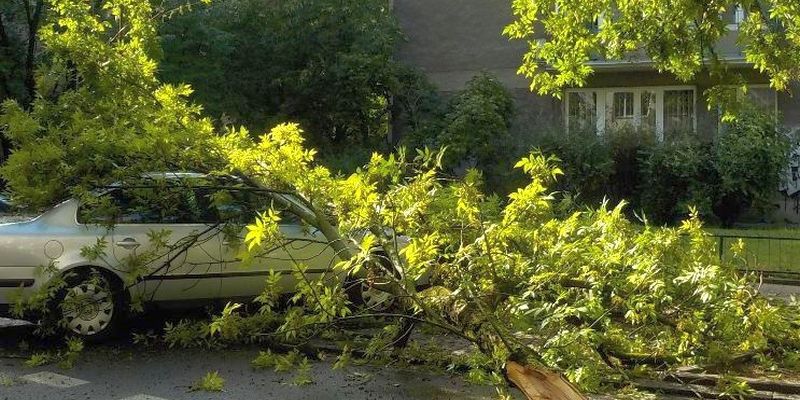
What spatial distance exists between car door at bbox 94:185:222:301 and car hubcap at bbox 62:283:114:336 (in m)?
0.30

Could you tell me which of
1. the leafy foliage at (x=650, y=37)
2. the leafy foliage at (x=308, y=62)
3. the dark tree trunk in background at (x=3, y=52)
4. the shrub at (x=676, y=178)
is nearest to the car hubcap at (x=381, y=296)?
the leafy foliage at (x=650, y=37)

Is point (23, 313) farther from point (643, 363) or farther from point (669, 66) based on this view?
point (669, 66)

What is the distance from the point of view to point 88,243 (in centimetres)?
730

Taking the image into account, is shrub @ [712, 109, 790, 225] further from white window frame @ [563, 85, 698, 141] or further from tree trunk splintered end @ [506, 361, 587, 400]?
tree trunk splintered end @ [506, 361, 587, 400]

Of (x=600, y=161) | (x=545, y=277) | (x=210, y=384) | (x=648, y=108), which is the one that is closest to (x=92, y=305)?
(x=210, y=384)

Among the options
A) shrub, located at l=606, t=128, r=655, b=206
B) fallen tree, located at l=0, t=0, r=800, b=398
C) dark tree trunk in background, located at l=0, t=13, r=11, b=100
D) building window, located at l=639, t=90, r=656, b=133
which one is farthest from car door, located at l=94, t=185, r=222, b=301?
building window, located at l=639, t=90, r=656, b=133

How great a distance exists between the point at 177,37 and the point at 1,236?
30.8ft

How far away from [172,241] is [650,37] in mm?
5117

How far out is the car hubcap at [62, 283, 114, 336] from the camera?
7.03 meters

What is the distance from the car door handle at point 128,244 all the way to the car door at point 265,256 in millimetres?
756

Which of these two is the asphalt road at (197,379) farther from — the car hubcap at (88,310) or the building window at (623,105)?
the building window at (623,105)

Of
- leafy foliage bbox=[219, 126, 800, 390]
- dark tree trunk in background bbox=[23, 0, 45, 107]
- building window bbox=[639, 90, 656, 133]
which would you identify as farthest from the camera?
building window bbox=[639, 90, 656, 133]

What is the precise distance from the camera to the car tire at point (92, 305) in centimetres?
706

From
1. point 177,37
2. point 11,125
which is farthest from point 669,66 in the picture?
point 177,37
